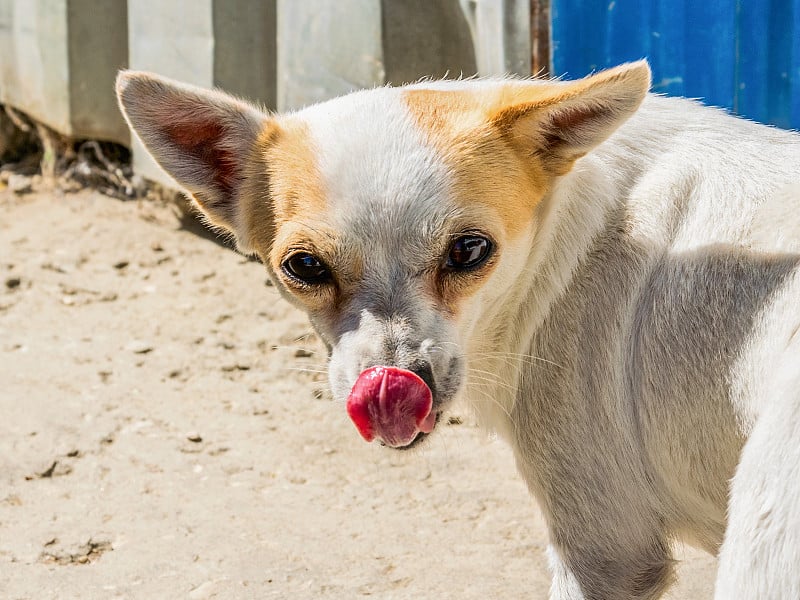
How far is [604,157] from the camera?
3096mm

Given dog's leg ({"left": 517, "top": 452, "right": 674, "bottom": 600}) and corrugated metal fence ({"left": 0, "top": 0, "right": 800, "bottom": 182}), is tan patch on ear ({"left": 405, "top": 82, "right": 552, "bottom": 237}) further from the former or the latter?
corrugated metal fence ({"left": 0, "top": 0, "right": 800, "bottom": 182})

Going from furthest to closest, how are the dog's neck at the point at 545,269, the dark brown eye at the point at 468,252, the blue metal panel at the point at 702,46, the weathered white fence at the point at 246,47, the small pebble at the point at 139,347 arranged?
the weathered white fence at the point at 246,47 < the small pebble at the point at 139,347 < the blue metal panel at the point at 702,46 < the dog's neck at the point at 545,269 < the dark brown eye at the point at 468,252

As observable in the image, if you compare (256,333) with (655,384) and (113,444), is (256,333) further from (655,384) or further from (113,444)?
(655,384)

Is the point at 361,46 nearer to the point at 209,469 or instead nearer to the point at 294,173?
the point at 209,469

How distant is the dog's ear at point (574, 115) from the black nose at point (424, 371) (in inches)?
26.6

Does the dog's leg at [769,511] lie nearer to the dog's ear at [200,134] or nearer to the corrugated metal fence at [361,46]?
the dog's ear at [200,134]

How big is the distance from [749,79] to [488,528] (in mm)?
2213

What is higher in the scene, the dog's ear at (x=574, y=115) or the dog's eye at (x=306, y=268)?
the dog's ear at (x=574, y=115)

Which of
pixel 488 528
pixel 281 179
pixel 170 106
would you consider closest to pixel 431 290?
pixel 281 179

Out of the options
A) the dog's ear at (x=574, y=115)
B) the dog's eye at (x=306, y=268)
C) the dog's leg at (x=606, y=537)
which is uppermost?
the dog's ear at (x=574, y=115)

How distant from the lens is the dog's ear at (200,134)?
303 cm

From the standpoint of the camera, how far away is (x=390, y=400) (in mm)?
2664

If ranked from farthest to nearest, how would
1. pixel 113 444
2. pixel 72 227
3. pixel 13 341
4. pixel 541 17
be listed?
pixel 72 227, pixel 13 341, pixel 541 17, pixel 113 444

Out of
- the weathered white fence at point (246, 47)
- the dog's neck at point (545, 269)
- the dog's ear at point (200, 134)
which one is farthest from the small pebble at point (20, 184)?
the dog's neck at point (545, 269)
